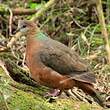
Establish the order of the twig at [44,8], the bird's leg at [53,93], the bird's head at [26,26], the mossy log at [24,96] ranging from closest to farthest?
1. the mossy log at [24,96]
2. the bird's leg at [53,93]
3. the bird's head at [26,26]
4. the twig at [44,8]

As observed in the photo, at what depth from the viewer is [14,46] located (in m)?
7.04

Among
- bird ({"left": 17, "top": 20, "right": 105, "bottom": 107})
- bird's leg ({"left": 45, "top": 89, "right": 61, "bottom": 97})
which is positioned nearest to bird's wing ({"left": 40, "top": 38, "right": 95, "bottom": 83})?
bird ({"left": 17, "top": 20, "right": 105, "bottom": 107})

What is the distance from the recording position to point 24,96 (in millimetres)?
4676

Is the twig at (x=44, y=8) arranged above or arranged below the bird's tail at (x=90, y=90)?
above

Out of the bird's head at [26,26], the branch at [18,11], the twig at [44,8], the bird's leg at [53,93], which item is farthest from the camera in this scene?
the branch at [18,11]

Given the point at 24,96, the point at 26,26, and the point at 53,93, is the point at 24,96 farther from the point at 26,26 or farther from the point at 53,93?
the point at 26,26

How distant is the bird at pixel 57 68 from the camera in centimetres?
488

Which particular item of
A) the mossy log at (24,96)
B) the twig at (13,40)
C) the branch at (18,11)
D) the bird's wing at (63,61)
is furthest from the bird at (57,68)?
the branch at (18,11)

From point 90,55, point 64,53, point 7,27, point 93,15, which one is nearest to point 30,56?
point 64,53

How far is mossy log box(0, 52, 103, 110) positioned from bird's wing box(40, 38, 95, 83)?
31cm

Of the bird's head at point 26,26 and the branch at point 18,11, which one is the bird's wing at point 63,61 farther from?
the branch at point 18,11

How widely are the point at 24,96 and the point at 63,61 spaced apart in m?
0.62

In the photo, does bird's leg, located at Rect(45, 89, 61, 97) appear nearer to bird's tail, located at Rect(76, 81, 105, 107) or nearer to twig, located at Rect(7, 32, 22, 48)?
bird's tail, located at Rect(76, 81, 105, 107)

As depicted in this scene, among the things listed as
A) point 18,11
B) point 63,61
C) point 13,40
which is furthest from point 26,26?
point 18,11
